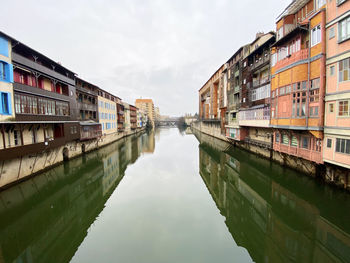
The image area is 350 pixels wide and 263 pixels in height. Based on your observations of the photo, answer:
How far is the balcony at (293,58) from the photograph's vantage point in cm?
1502

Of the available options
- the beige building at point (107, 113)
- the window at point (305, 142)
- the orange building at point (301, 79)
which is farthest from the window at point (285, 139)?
the beige building at point (107, 113)

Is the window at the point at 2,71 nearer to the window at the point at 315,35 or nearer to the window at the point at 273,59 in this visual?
the window at the point at 315,35

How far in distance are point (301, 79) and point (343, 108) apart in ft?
14.8

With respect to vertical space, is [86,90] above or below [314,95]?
above

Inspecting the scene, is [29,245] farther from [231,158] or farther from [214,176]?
[231,158]

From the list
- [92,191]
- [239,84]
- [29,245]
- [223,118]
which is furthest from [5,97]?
[223,118]

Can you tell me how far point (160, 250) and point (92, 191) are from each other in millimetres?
10510

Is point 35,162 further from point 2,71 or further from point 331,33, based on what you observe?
point 331,33

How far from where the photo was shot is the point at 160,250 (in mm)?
7984

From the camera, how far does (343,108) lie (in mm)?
12211

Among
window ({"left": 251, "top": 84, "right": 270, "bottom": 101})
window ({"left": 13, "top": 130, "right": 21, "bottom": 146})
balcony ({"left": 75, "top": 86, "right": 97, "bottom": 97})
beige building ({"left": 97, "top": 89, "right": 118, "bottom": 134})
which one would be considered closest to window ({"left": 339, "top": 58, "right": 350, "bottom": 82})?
window ({"left": 251, "top": 84, "right": 270, "bottom": 101})

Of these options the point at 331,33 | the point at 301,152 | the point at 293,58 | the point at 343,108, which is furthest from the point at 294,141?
the point at 331,33

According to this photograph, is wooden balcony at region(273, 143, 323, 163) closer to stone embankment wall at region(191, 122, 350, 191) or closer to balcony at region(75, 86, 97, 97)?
stone embankment wall at region(191, 122, 350, 191)

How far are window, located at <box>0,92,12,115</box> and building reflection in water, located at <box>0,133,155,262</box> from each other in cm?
670
